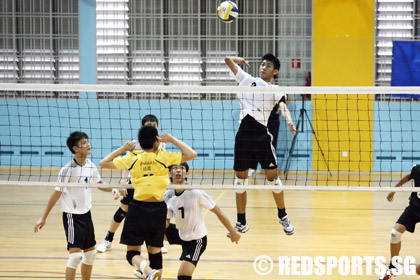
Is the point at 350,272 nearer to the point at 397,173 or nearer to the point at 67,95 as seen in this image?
the point at 397,173

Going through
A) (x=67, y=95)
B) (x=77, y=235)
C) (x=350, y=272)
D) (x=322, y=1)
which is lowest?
(x=350, y=272)

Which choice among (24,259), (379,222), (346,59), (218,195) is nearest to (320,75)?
(346,59)

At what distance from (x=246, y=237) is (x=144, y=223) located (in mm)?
3772

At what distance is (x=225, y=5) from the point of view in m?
7.98

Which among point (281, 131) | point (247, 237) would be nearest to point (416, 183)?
point (247, 237)

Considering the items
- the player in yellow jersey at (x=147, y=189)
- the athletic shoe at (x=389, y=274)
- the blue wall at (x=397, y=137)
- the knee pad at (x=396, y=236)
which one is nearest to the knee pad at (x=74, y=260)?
the player in yellow jersey at (x=147, y=189)

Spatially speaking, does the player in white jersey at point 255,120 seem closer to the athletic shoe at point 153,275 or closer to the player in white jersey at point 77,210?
the player in white jersey at point 77,210

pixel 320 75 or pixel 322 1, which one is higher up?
pixel 322 1

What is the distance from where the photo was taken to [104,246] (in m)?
8.46

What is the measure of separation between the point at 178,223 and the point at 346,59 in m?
10.5

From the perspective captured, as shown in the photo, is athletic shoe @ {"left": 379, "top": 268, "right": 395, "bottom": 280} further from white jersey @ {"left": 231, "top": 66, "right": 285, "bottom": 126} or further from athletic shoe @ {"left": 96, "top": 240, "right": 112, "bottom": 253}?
athletic shoe @ {"left": 96, "top": 240, "right": 112, "bottom": 253}

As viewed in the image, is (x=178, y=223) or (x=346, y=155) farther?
(x=346, y=155)

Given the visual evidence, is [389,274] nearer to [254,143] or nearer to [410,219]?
[410,219]

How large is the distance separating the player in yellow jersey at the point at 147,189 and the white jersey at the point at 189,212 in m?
0.50
